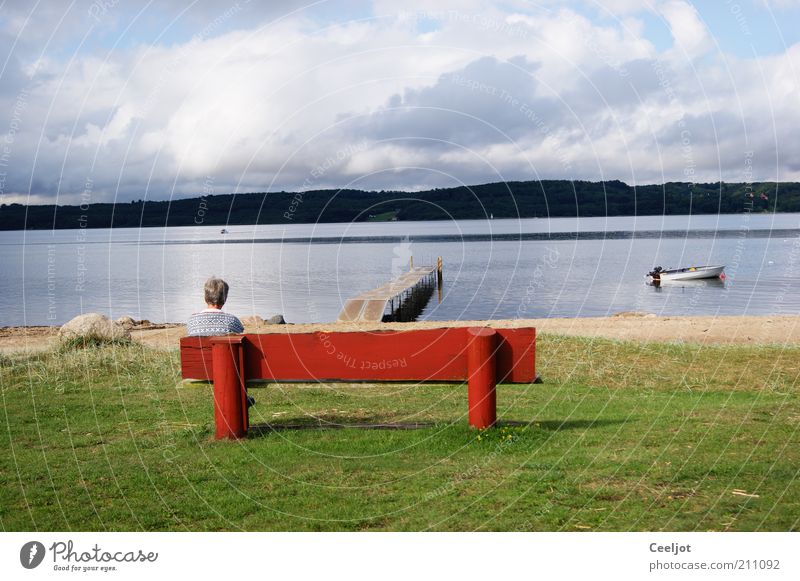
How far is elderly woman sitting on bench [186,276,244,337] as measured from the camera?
355 inches

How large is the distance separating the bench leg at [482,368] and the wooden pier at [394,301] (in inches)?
1076

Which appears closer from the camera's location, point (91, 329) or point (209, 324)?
point (209, 324)

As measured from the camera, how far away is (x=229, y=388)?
7984 mm

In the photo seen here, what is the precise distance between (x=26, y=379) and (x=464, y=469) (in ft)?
30.5

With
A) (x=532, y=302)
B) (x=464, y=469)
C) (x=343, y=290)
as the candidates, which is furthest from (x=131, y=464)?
(x=343, y=290)

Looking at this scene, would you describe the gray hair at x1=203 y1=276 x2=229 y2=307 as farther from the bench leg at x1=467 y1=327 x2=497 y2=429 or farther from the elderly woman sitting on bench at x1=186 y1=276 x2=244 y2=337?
the bench leg at x1=467 y1=327 x2=497 y2=429

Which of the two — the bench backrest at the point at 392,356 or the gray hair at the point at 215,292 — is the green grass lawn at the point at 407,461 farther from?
the gray hair at the point at 215,292

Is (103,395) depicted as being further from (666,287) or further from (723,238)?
(723,238)

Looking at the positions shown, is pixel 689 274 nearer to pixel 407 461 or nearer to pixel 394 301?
pixel 394 301

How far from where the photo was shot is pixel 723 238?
148875 millimetres

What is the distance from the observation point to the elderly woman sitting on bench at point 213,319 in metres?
9.01

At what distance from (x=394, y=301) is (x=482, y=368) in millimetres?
50045

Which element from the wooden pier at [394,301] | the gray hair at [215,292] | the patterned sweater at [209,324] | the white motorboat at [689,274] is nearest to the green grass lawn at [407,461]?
the patterned sweater at [209,324]

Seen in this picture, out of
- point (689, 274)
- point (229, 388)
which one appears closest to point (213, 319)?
point (229, 388)
